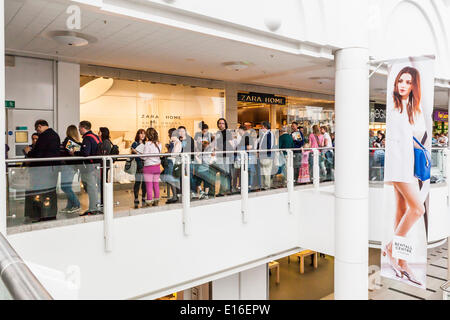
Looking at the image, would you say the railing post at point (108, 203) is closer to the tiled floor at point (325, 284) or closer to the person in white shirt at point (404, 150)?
the person in white shirt at point (404, 150)

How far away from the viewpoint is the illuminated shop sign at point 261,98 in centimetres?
1472

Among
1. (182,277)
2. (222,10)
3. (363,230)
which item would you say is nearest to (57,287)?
(182,277)

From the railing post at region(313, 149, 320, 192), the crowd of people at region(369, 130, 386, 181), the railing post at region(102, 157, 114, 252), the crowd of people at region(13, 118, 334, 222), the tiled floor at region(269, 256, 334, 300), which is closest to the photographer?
the crowd of people at region(13, 118, 334, 222)

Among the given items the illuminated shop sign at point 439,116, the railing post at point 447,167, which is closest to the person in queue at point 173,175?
the railing post at point 447,167

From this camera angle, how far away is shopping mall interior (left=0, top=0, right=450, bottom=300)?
578cm

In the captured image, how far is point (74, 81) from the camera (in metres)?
10.4

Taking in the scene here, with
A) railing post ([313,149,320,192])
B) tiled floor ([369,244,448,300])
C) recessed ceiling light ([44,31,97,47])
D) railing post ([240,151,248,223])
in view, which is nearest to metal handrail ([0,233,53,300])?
railing post ([240,151,248,223])

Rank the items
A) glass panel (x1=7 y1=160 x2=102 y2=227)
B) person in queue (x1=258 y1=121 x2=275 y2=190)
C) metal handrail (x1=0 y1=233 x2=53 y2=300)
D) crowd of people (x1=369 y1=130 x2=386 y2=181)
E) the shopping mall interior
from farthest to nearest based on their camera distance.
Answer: crowd of people (x1=369 y1=130 x2=386 y2=181) < person in queue (x1=258 y1=121 x2=275 y2=190) < the shopping mall interior < glass panel (x1=7 y1=160 x2=102 y2=227) < metal handrail (x1=0 y1=233 x2=53 y2=300)

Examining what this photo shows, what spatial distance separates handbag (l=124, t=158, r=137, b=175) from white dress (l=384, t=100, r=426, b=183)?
4.75 m

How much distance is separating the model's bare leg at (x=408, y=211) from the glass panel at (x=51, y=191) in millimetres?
5492

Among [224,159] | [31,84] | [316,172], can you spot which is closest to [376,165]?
[316,172]

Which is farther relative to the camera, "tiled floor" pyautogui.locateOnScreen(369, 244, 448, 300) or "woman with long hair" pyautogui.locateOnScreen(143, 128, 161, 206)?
"tiled floor" pyautogui.locateOnScreen(369, 244, 448, 300)

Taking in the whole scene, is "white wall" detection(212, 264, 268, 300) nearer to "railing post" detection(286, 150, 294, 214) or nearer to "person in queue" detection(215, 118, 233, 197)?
"railing post" detection(286, 150, 294, 214)

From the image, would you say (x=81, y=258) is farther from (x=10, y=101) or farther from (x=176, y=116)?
(x=176, y=116)
